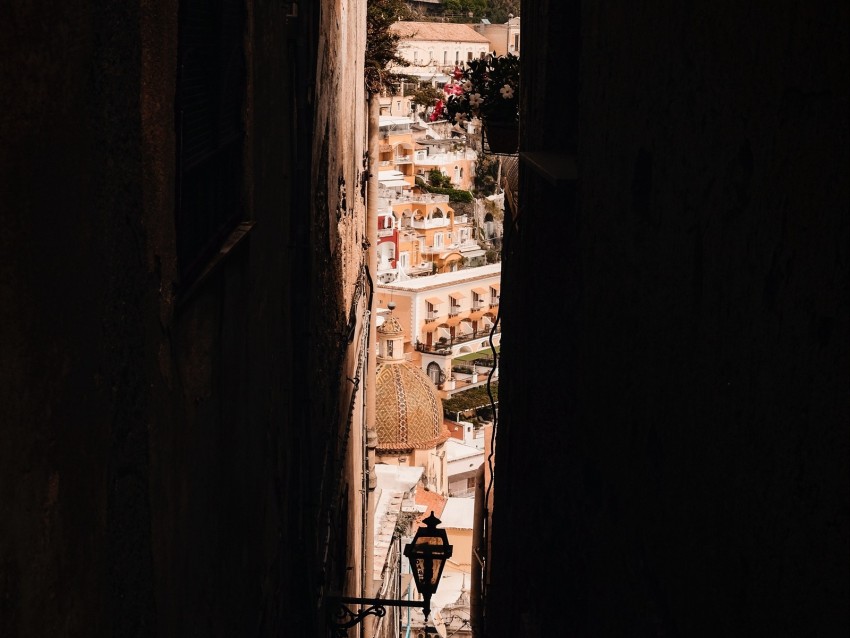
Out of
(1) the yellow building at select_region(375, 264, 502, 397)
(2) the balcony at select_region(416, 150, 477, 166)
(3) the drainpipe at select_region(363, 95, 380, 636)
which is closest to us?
(3) the drainpipe at select_region(363, 95, 380, 636)

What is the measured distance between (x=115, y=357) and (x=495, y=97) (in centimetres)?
539

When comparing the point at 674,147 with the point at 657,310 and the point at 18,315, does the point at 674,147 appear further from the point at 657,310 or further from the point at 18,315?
the point at 18,315

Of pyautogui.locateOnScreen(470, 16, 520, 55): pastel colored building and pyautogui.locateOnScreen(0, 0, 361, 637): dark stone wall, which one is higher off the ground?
A: pyautogui.locateOnScreen(0, 0, 361, 637): dark stone wall

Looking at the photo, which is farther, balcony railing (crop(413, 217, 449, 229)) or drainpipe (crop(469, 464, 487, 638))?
balcony railing (crop(413, 217, 449, 229))

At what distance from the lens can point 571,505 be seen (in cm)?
388

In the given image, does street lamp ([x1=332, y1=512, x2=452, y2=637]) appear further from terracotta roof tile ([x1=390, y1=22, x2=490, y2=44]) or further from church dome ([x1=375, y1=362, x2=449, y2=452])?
terracotta roof tile ([x1=390, y1=22, x2=490, y2=44])

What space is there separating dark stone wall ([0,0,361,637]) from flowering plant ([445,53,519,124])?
3.02 meters

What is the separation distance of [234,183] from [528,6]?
2753 mm

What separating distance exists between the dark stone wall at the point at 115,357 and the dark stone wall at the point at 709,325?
0.94 meters

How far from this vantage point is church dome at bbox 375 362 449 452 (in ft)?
109

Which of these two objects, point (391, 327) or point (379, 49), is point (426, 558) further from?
point (391, 327)

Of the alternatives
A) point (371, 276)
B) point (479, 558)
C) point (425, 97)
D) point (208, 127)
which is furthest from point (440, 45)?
point (208, 127)

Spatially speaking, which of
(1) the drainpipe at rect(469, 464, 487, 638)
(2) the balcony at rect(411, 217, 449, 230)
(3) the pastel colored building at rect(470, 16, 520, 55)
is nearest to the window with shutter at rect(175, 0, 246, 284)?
(1) the drainpipe at rect(469, 464, 487, 638)

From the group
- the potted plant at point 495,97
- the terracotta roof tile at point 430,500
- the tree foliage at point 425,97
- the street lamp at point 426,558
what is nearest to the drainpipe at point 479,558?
the street lamp at point 426,558
